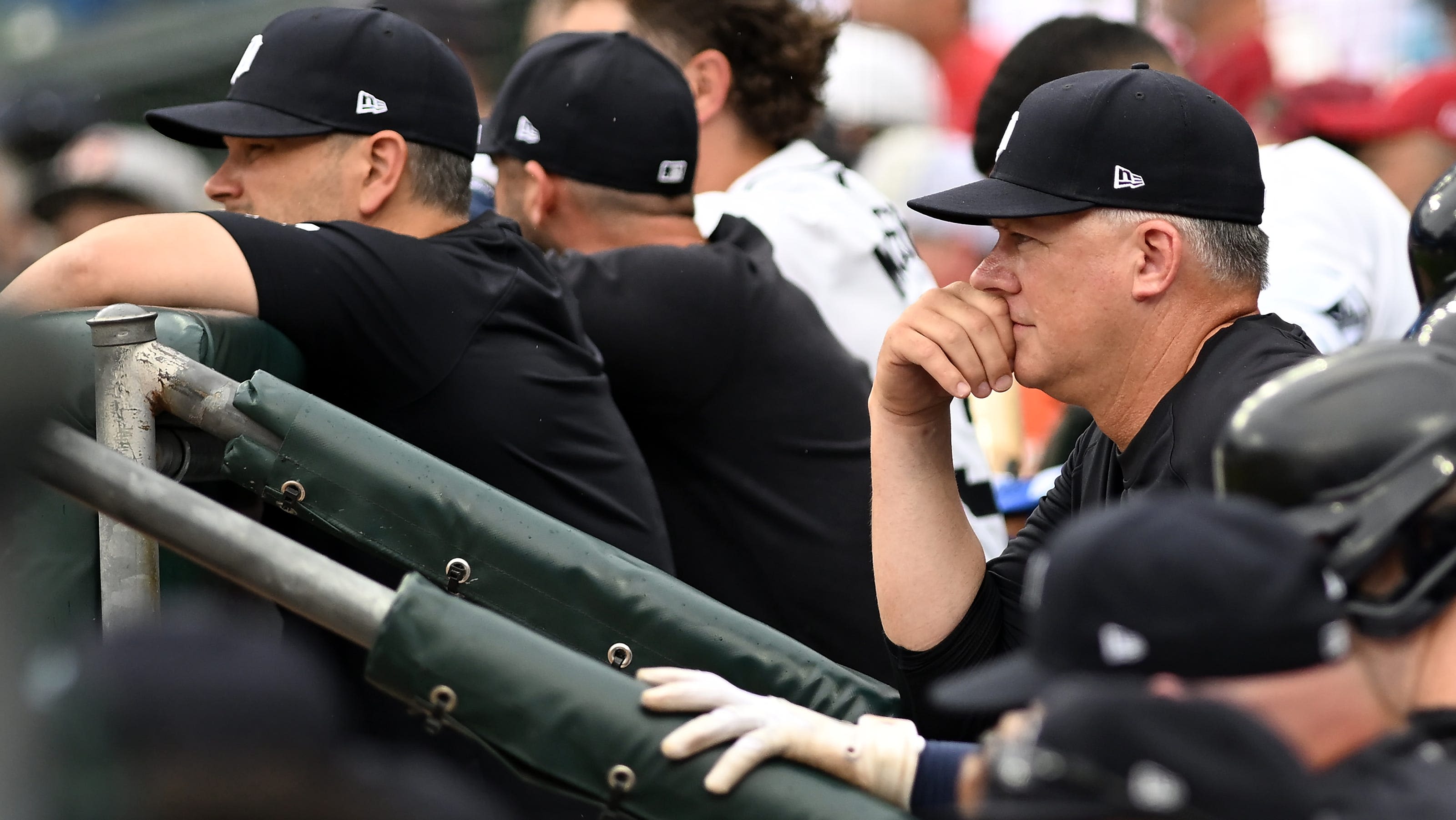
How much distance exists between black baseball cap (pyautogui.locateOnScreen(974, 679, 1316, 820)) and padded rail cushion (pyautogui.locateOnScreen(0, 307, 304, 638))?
126cm

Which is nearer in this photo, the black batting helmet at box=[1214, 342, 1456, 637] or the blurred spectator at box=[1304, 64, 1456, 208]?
the black batting helmet at box=[1214, 342, 1456, 637]

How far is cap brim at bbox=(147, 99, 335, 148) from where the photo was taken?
3.05 m

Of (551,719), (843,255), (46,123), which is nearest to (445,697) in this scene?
(551,719)

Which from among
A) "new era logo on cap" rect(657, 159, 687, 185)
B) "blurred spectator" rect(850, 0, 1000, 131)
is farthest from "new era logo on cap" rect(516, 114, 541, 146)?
"blurred spectator" rect(850, 0, 1000, 131)

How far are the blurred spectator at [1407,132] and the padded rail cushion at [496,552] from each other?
12.2ft

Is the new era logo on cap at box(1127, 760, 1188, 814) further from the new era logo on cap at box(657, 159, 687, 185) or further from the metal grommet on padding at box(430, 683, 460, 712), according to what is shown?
the new era logo on cap at box(657, 159, 687, 185)

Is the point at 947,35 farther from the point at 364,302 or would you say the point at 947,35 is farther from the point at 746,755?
the point at 746,755

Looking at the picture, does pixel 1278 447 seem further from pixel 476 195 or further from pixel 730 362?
pixel 476 195

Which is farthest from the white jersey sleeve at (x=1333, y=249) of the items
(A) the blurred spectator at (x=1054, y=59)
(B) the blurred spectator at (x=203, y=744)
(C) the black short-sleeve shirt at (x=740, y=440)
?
(B) the blurred spectator at (x=203, y=744)

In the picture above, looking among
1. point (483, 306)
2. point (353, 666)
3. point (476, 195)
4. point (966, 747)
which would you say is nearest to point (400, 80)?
point (483, 306)

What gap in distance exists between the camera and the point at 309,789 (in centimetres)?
110

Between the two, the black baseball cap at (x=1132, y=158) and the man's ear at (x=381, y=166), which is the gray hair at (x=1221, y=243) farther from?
the man's ear at (x=381, y=166)

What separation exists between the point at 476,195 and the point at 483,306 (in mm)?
1786

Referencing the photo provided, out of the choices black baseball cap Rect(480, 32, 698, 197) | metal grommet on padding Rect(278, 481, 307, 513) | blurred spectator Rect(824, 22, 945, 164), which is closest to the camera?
metal grommet on padding Rect(278, 481, 307, 513)
